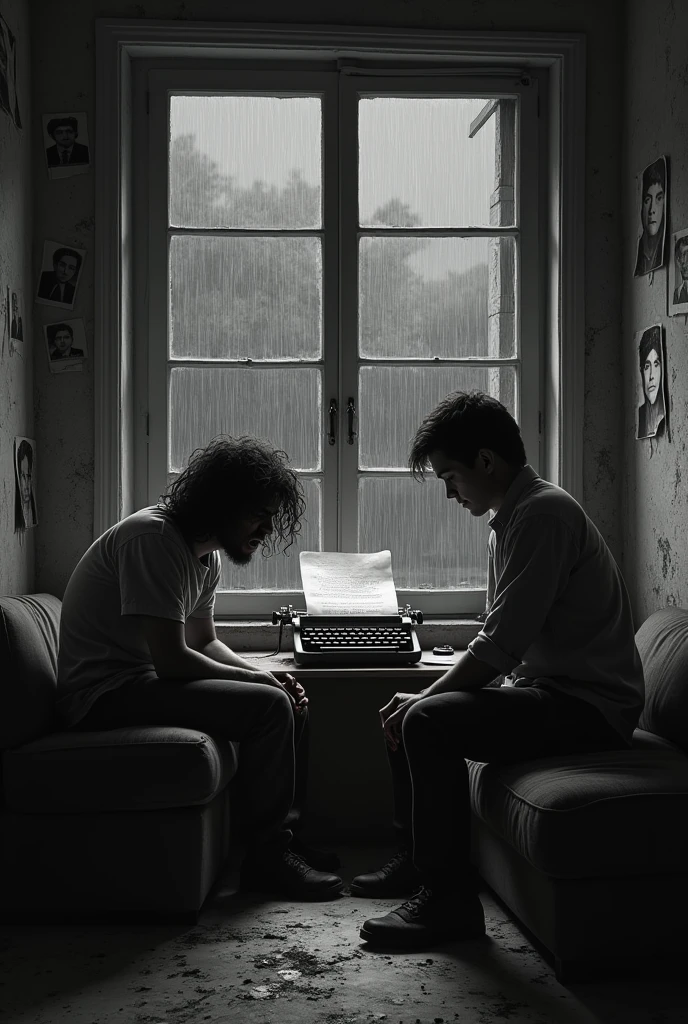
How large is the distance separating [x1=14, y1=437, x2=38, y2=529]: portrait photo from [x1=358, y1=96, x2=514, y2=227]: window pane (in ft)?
4.51

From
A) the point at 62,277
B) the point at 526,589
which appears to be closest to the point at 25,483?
the point at 62,277

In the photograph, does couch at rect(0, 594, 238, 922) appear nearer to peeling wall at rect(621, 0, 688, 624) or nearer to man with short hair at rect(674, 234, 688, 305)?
peeling wall at rect(621, 0, 688, 624)

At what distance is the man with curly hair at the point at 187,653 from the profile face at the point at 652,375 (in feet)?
3.88

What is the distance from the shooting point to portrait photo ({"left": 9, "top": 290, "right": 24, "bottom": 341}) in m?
3.09

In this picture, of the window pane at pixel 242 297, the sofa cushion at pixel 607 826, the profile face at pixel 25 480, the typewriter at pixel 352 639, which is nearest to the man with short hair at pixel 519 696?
the sofa cushion at pixel 607 826

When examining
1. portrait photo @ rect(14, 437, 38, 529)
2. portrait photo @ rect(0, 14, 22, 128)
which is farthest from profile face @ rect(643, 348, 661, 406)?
portrait photo @ rect(0, 14, 22, 128)

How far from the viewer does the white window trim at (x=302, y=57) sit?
333cm

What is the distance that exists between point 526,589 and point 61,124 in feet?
7.16

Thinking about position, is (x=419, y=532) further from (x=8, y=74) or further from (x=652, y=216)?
(x=8, y=74)

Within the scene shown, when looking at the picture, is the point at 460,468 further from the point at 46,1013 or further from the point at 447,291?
the point at 46,1013

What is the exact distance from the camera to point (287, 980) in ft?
7.04

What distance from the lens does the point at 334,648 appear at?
121 inches

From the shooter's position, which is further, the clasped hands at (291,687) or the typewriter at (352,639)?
the typewriter at (352,639)

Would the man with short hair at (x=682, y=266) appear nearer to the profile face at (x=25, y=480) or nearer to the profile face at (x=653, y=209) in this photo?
the profile face at (x=653, y=209)
